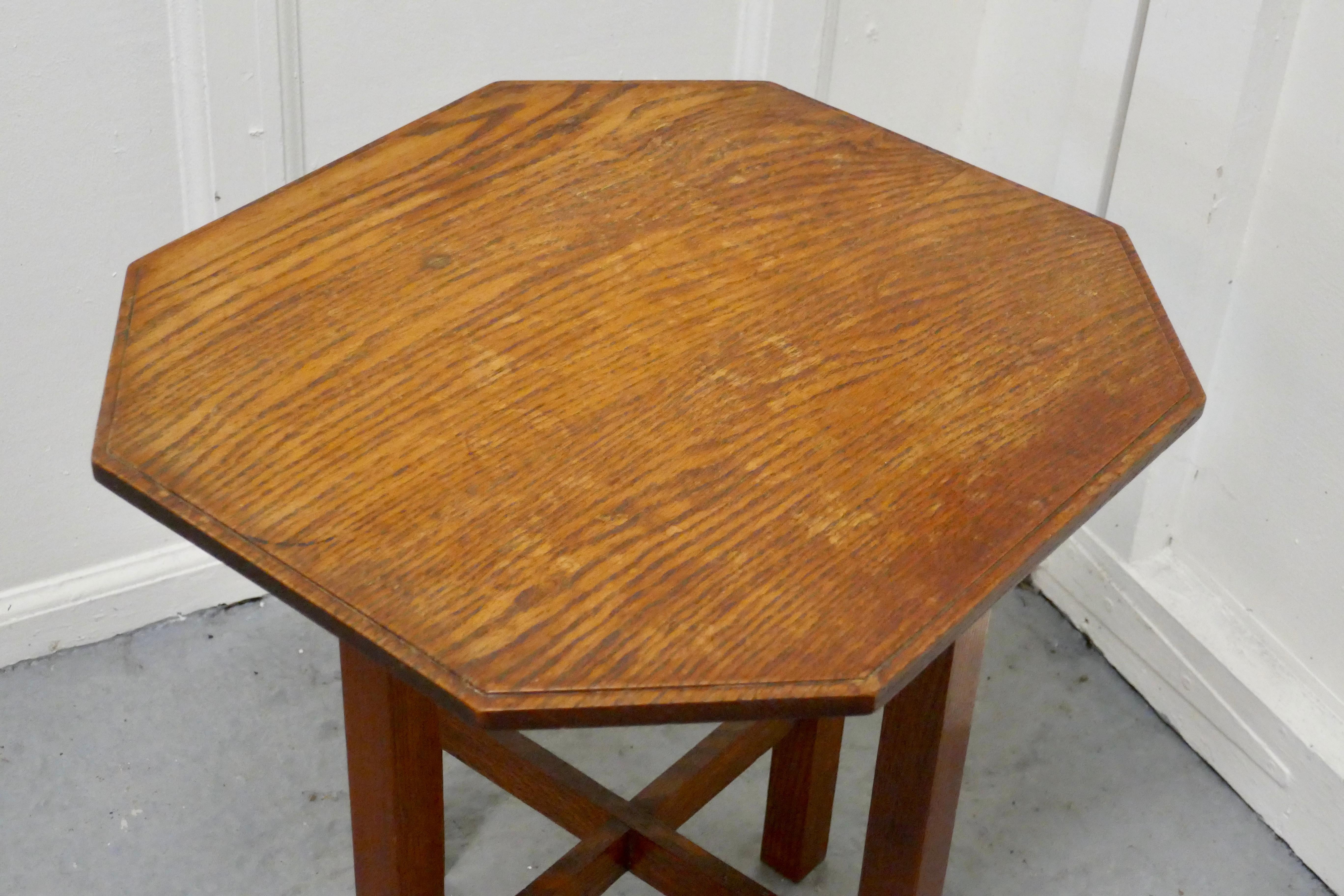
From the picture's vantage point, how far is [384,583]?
100 centimetres

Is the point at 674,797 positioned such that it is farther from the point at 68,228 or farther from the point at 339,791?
the point at 68,228

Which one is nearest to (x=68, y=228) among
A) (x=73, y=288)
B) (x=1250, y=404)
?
(x=73, y=288)

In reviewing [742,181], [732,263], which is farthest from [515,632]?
[742,181]

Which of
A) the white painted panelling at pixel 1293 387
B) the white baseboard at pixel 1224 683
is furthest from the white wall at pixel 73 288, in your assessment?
the white painted panelling at pixel 1293 387

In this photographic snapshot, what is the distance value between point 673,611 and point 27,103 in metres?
1.49

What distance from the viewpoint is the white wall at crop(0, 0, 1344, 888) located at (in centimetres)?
206

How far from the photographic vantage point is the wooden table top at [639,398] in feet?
3.24

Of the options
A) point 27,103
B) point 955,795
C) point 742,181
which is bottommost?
point 955,795

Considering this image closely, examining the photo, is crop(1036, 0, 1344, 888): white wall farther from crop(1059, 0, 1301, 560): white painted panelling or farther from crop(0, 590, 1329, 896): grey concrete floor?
crop(0, 590, 1329, 896): grey concrete floor

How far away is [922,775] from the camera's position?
1383 mm

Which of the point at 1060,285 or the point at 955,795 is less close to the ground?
the point at 1060,285

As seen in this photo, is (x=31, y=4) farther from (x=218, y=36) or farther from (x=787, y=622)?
(x=787, y=622)

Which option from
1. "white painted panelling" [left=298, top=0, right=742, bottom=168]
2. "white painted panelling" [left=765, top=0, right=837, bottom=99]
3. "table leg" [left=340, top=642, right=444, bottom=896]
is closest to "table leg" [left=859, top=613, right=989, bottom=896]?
"table leg" [left=340, top=642, right=444, bottom=896]

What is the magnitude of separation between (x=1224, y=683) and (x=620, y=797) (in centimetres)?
107
